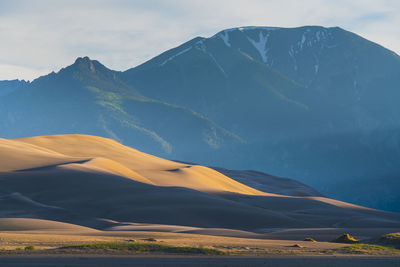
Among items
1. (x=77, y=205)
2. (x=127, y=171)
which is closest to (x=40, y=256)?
(x=77, y=205)

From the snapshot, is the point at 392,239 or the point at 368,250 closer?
the point at 368,250

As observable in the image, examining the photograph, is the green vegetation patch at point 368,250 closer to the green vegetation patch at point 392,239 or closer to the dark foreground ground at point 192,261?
the green vegetation patch at point 392,239

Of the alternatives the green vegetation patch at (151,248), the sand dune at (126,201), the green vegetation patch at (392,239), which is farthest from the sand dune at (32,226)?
the green vegetation patch at (392,239)

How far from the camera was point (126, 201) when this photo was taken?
218 feet

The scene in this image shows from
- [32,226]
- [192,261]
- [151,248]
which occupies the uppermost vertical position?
[32,226]

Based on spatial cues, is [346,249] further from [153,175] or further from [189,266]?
[153,175]

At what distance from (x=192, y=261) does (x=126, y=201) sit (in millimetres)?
41629

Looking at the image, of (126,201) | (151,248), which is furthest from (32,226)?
(151,248)

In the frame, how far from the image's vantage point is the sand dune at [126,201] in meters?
59.9

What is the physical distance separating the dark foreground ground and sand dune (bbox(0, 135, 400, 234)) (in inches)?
785

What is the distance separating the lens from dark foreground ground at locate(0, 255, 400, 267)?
24125 mm

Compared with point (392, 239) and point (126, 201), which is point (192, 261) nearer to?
point (392, 239)

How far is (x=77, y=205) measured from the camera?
64.2 metres

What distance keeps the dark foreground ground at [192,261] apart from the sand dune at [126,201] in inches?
785
